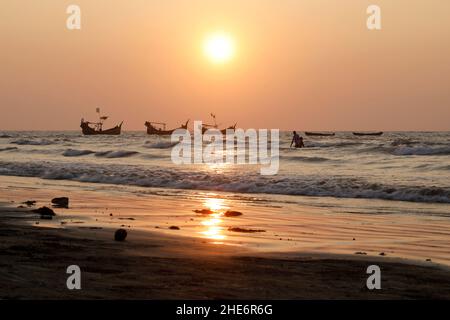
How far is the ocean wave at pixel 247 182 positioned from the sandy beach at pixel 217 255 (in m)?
6.77

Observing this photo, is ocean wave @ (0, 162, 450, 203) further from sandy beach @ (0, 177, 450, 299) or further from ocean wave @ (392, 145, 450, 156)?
ocean wave @ (392, 145, 450, 156)

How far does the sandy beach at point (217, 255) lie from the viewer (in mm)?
8867

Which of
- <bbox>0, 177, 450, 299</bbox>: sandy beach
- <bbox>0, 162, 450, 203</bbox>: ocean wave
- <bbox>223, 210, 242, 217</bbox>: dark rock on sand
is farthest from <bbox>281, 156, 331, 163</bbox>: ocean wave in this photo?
<bbox>223, 210, 242, 217</bbox>: dark rock on sand

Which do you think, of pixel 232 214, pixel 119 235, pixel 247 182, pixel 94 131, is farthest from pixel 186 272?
pixel 94 131

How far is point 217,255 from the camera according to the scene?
38.8 feet

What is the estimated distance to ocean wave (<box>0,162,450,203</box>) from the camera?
2673 centimetres

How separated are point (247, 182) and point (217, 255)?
20012mm

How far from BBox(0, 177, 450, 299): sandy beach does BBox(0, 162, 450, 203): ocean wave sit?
6.77m

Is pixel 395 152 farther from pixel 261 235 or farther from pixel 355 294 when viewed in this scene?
pixel 355 294

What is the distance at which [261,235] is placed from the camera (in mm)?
14969

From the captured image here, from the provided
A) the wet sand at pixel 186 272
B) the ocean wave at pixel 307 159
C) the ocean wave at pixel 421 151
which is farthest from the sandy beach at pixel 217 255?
the ocean wave at pixel 421 151

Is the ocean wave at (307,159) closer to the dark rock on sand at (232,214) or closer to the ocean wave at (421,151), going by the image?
the ocean wave at (421,151)

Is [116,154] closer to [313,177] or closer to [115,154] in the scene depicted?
[115,154]
